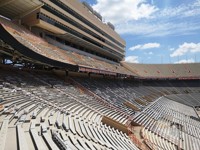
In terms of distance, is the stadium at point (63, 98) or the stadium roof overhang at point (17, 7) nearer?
the stadium at point (63, 98)

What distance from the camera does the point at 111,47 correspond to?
1818 inches

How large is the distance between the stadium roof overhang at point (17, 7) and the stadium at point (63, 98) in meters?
0.03

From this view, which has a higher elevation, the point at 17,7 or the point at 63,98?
the point at 17,7

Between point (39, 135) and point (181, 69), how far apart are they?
53952 mm

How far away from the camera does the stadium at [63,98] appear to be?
8.05m

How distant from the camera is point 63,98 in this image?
15555mm

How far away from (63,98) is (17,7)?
886 centimetres

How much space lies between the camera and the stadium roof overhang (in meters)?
18.1

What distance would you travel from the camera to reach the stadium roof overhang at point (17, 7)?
59.3ft

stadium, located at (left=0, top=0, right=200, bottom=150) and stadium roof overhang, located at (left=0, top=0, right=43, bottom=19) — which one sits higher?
stadium roof overhang, located at (left=0, top=0, right=43, bottom=19)

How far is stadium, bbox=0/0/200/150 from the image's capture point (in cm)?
805

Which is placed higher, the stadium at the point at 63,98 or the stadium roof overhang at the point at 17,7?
the stadium roof overhang at the point at 17,7

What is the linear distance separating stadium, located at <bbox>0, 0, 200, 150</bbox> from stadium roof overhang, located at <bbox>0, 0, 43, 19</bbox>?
1.1 inches

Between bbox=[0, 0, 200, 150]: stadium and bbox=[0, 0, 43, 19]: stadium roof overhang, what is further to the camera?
bbox=[0, 0, 43, 19]: stadium roof overhang
